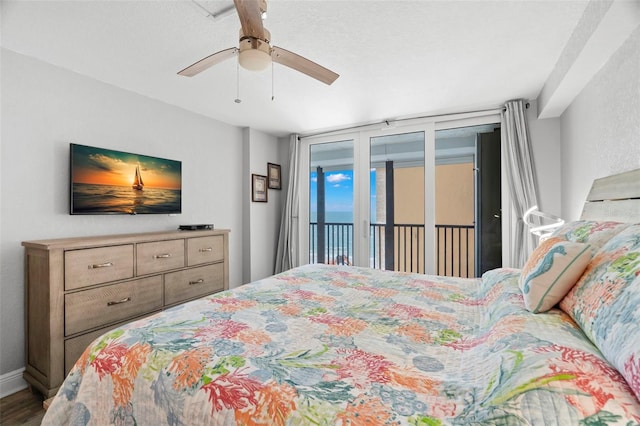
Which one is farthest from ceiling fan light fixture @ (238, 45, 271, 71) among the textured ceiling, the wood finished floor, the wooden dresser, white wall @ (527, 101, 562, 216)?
white wall @ (527, 101, 562, 216)

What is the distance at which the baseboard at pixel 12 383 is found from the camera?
2146mm

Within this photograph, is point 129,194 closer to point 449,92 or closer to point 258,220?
point 258,220

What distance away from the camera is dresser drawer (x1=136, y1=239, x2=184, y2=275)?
2588 mm

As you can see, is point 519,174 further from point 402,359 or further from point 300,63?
point 402,359

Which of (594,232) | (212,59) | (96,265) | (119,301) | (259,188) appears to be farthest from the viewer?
(259,188)

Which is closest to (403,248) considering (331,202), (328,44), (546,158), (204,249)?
(331,202)

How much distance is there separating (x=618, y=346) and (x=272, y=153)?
4492 mm

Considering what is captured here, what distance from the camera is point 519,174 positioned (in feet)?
10.6

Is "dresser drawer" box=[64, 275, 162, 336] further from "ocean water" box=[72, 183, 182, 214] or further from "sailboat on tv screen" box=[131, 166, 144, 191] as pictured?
"sailboat on tv screen" box=[131, 166, 144, 191]

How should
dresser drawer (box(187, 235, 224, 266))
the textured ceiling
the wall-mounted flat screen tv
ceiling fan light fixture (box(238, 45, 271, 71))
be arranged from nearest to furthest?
ceiling fan light fixture (box(238, 45, 271, 71)) → the textured ceiling → the wall-mounted flat screen tv → dresser drawer (box(187, 235, 224, 266))

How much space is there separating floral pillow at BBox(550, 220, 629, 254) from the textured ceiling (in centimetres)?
128

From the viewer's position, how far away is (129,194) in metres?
2.89

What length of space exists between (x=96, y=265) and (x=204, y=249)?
40.7 inches

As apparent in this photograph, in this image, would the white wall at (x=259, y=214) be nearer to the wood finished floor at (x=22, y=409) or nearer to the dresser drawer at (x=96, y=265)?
the dresser drawer at (x=96, y=265)
